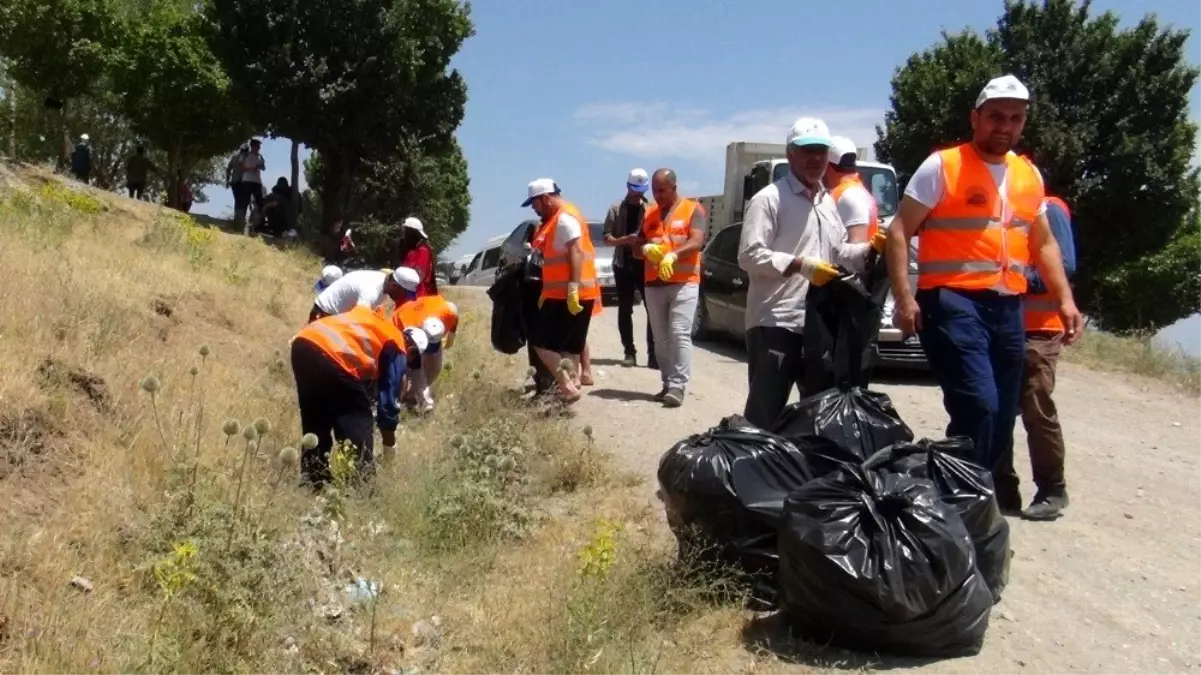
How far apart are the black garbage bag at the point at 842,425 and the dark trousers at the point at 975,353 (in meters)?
0.26

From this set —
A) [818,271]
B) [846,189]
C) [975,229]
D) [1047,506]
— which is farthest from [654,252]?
[975,229]

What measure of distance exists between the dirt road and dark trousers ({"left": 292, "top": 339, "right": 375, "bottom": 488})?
5.01ft

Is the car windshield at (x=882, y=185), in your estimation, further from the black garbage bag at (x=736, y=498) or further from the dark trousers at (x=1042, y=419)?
the black garbage bag at (x=736, y=498)

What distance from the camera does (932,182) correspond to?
15.9 ft

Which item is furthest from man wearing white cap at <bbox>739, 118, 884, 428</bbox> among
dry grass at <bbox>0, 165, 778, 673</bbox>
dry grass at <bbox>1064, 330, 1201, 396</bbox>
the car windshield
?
the car windshield

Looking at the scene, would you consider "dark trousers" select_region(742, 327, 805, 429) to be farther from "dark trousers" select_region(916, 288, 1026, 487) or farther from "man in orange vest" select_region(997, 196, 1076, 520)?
"man in orange vest" select_region(997, 196, 1076, 520)

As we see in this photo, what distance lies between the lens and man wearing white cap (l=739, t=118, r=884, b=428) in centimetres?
529

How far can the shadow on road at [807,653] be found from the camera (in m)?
3.79

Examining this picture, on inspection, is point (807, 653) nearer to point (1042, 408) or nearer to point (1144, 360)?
point (1042, 408)

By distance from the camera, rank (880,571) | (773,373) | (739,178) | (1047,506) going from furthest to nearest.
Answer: (739,178) → (1047,506) → (773,373) → (880,571)

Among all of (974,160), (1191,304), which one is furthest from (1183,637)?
(1191,304)

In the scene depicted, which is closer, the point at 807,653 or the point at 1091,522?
the point at 807,653

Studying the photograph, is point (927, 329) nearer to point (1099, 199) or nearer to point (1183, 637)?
point (1183, 637)

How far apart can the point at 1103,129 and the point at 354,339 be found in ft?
88.5
